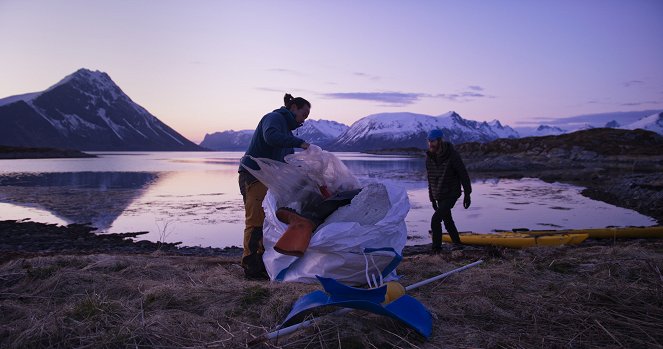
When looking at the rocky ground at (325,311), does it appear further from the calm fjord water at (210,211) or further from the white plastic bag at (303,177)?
the calm fjord water at (210,211)

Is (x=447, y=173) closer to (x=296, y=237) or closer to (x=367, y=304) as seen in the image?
(x=296, y=237)

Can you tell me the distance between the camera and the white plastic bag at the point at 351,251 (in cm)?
434

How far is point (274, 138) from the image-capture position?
16.6 ft

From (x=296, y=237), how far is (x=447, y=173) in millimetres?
3556

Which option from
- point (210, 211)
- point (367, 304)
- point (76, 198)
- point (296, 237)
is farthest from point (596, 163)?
point (367, 304)

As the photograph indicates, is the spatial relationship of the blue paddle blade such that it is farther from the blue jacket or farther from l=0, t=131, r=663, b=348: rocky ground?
the blue jacket

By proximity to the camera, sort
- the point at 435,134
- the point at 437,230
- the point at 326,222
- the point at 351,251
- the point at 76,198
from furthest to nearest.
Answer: the point at 76,198 < the point at 437,230 < the point at 435,134 < the point at 326,222 < the point at 351,251

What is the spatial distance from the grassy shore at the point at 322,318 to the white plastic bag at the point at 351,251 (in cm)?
27

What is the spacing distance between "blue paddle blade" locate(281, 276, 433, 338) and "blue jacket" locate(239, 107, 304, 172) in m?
2.13

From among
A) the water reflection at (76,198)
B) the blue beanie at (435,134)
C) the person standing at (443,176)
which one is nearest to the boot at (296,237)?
the person standing at (443,176)

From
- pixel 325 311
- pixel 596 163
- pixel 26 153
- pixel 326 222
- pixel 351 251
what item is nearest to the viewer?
pixel 325 311

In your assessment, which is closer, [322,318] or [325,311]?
[322,318]

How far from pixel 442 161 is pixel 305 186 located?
290cm

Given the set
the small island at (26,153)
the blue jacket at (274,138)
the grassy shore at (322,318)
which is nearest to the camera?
the grassy shore at (322,318)
